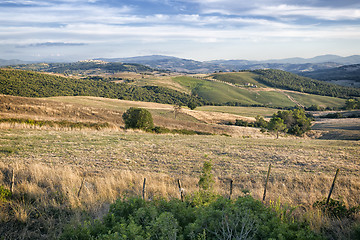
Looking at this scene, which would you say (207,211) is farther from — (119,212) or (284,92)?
(284,92)

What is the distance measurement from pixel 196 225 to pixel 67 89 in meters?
118

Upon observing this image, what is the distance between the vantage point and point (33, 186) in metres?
7.36

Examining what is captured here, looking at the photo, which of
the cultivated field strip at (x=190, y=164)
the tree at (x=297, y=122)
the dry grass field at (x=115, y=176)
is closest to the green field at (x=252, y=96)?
the tree at (x=297, y=122)

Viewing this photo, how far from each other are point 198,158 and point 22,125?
65.1ft

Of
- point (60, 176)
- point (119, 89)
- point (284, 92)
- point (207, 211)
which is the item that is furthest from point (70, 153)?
point (284, 92)

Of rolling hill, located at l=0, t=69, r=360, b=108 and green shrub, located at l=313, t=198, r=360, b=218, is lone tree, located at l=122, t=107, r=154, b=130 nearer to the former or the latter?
green shrub, located at l=313, t=198, r=360, b=218

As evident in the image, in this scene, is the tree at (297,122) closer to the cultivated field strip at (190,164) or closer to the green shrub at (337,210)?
the cultivated field strip at (190,164)

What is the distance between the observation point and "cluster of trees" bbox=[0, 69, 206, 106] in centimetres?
8912

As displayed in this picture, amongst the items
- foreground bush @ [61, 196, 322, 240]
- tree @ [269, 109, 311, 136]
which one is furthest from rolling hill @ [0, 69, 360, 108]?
foreground bush @ [61, 196, 322, 240]

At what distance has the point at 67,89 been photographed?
107m

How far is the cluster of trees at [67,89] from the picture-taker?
89125mm

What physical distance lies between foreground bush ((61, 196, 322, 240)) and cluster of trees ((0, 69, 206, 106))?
9790 cm

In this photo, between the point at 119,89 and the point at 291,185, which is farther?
the point at 119,89

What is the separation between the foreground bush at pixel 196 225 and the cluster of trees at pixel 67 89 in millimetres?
97900
